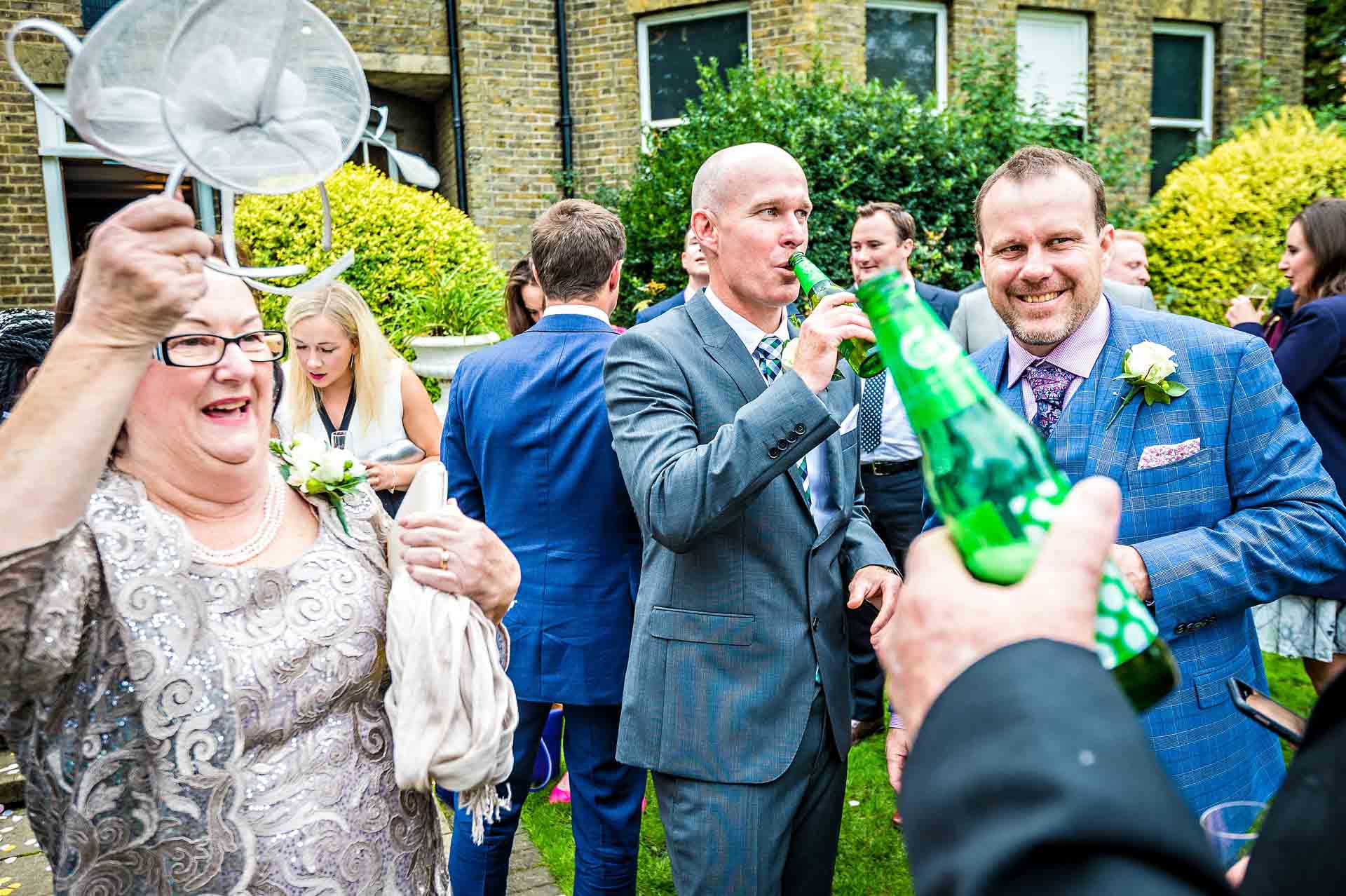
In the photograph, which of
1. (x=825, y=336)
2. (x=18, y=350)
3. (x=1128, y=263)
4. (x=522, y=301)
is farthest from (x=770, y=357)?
(x=1128, y=263)

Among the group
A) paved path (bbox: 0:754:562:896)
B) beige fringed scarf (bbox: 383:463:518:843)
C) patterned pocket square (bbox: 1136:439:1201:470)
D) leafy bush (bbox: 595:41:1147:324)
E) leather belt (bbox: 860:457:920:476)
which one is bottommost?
paved path (bbox: 0:754:562:896)

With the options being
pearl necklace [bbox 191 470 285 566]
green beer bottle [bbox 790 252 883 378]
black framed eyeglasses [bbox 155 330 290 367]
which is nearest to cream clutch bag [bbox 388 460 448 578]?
pearl necklace [bbox 191 470 285 566]

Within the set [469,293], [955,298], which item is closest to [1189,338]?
[955,298]

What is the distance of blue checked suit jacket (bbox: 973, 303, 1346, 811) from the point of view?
226 cm

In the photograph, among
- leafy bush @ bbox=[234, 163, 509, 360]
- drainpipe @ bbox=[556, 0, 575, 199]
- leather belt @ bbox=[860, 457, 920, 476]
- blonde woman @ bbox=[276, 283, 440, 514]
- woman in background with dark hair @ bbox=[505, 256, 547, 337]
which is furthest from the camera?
drainpipe @ bbox=[556, 0, 575, 199]

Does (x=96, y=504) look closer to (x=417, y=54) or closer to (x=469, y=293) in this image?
(x=469, y=293)

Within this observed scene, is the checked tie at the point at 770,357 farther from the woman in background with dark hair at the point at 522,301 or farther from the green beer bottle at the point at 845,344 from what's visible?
the woman in background with dark hair at the point at 522,301

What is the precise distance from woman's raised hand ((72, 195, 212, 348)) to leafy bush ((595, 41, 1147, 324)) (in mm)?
8020

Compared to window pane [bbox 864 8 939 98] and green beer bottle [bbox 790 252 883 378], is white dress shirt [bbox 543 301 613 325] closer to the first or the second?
green beer bottle [bbox 790 252 883 378]

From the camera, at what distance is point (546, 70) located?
37.9 ft

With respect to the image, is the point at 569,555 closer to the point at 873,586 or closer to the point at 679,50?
the point at 873,586

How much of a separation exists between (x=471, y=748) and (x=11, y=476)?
919 millimetres

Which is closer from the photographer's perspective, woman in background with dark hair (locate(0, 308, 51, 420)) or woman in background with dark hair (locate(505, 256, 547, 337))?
woman in background with dark hair (locate(0, 308, 51, 420))

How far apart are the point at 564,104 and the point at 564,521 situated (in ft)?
29.8
